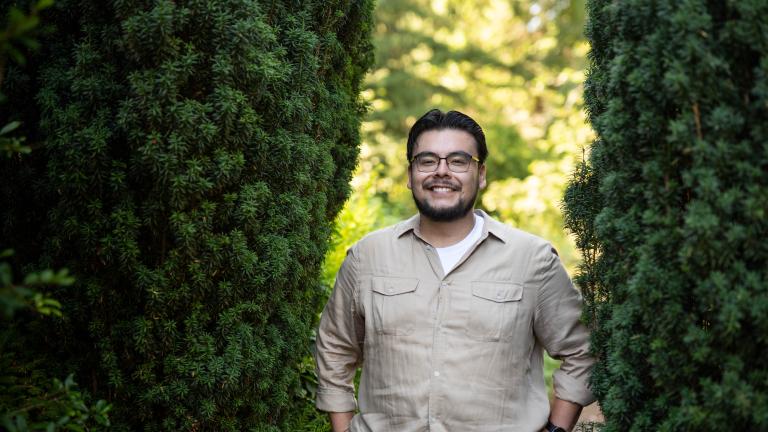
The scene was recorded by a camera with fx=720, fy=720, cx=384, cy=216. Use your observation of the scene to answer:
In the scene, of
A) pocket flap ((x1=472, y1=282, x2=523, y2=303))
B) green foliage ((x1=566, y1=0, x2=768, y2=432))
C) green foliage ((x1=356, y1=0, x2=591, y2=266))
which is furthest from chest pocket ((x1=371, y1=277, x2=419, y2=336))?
green foliage ((x1=356, y1=0, x2=591, y2=266))

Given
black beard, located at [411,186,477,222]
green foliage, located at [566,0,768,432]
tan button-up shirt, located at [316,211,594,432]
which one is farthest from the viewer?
black beard, located at [411,186,477,222]

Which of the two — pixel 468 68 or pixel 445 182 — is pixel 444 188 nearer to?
pixel 445 182

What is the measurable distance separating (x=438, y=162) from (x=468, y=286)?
1.95 ft

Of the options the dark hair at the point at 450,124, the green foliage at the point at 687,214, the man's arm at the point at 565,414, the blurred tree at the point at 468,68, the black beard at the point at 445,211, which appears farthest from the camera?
the blurred tree at the point at 468,68

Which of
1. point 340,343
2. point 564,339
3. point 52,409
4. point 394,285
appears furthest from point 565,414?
point 52,409

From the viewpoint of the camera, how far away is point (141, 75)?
2541mm

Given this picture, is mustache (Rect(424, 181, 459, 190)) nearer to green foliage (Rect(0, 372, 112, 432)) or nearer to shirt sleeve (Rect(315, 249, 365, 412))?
shirt sleeve (Rect(315, 249, 365, 412))

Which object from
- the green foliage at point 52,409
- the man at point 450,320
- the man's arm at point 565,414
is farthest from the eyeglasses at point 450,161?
the green foliage at point 52,409

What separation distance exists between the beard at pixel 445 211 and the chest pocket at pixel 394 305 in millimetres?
303

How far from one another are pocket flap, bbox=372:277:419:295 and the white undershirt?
0.54ft

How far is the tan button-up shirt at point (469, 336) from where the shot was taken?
3.03 metres

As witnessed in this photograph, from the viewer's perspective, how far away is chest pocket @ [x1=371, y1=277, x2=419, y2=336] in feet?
10.3

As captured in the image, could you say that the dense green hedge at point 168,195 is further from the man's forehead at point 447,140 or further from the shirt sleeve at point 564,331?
the shirt sleeve at point 564,331

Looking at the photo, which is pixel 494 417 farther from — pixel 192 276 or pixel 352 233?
pixel 352 233
